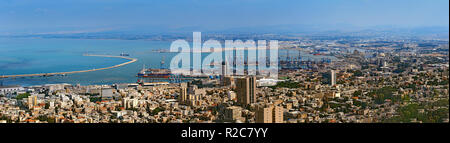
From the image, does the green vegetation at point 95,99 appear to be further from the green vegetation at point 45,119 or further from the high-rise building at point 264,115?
the high-rise building at point 264,115

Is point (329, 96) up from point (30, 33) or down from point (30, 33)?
down

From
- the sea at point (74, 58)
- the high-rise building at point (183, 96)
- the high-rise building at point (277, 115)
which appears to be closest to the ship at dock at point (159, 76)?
the sea at point (74, 58)

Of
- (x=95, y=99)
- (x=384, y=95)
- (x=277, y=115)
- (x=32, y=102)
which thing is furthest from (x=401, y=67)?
(x=32, y=102)

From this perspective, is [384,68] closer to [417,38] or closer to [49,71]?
[417,38]

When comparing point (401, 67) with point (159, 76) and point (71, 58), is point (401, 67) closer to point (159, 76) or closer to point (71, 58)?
point (159, 76)

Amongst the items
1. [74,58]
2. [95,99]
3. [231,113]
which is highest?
[74,58]

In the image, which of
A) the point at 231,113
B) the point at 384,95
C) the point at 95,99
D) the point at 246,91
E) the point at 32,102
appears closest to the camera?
the point at 231,113
